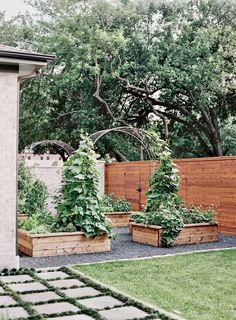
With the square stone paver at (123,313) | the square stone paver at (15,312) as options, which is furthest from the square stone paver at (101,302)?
the square stone paver at (15,312)

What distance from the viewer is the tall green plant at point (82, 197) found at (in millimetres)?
7609

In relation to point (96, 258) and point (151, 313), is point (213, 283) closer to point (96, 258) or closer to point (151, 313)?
point (151, 313)

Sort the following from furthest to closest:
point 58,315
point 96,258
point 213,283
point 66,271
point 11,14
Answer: point 11,14 → point 96,258 → point 66,271 → point 213,283 → point 58,315

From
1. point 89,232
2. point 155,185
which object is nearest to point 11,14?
point 155,185

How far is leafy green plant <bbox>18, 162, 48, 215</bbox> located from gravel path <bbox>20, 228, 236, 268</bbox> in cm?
241

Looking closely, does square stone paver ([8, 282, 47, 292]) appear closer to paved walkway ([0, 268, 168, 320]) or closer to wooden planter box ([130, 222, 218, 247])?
paved walkway ([0, 268, 168, 320])

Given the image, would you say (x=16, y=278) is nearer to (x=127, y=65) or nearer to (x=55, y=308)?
(x=55, y=308)

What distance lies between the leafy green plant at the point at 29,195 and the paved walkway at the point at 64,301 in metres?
4.90

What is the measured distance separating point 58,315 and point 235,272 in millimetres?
2823

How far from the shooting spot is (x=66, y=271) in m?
5.80

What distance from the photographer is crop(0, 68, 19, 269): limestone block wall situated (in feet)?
19.7

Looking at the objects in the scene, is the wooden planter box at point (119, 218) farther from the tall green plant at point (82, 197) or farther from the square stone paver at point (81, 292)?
the square stone paver at point (81, 292)

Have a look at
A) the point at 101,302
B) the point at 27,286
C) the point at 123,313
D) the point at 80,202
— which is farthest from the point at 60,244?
the point at 123,313

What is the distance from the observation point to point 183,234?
27.5ft
